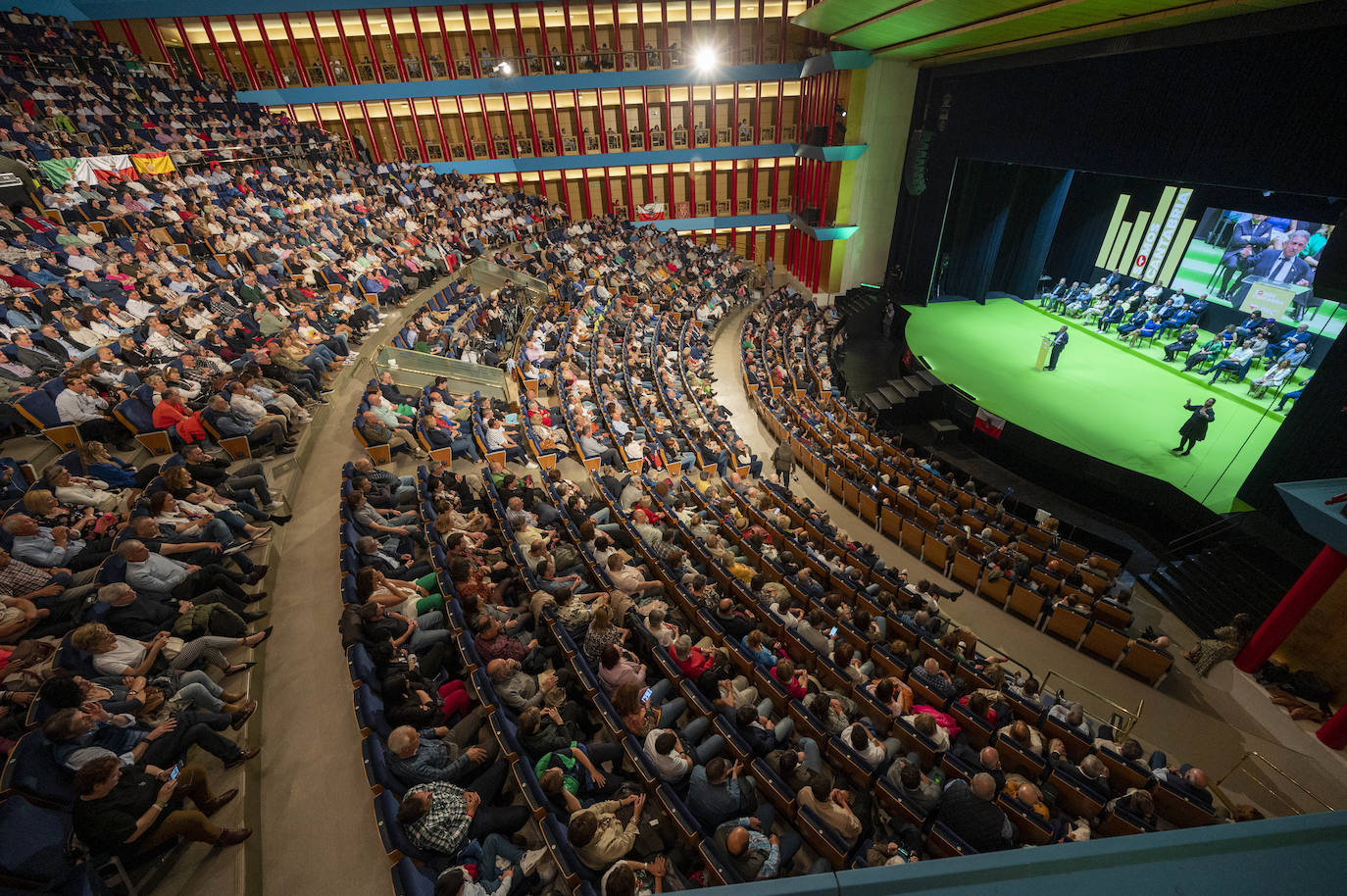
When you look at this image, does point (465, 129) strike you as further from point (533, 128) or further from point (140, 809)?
point (140, 809)

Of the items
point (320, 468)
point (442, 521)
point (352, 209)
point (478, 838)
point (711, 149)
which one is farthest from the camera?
point (711, 149)

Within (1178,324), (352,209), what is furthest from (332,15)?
(1178,324)

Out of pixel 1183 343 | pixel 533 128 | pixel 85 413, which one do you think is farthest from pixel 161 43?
pixel 1183 343

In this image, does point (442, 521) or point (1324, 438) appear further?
point (1324, 438)

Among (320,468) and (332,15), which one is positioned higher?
(332,15)

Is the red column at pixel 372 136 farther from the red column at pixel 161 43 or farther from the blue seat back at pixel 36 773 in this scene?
the blue seat back at pixel 36 773

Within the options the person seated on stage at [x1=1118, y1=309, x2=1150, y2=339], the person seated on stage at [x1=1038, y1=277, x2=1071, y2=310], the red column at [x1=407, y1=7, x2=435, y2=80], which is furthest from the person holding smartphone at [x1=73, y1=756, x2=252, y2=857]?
the red column at [x1=407, y1=7, x2=435, y2=80]

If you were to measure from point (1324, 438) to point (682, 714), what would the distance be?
7.39 meters

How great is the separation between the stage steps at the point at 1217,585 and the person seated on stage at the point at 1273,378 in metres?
4.24

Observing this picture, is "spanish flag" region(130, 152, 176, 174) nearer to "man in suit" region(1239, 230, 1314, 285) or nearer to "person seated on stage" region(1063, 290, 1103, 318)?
"person seated on stage" region(1063, 290, 1103, 318)

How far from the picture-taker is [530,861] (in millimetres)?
2607

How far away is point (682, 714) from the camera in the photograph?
3.66 m

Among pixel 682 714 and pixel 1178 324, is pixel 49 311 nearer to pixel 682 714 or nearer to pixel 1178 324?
pixel 682 714

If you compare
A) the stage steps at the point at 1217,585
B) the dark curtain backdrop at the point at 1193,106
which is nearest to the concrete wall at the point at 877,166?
the dark curtain backdrop at the point at 1193,106
